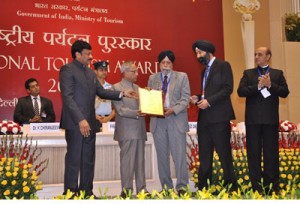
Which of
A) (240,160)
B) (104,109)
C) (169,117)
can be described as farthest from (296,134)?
(104,109)

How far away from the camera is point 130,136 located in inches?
174

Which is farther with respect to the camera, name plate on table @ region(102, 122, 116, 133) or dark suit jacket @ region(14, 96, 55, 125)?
dark suit jacket @ region(14, 96, 55, 125)

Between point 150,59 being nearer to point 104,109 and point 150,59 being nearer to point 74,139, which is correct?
point 104,109

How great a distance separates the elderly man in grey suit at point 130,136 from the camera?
4.41 metres

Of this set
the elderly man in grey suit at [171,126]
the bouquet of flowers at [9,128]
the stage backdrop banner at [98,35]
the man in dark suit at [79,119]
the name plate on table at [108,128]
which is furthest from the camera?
the stage backdrop banner at [98,35]

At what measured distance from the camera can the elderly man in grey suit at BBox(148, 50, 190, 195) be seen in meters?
4.39

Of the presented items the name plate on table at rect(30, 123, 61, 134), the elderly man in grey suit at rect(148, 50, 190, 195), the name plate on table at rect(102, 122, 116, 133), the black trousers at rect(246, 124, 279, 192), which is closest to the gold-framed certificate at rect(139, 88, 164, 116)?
the elderly man in grey suit at rect(148, 50, 190, 195)

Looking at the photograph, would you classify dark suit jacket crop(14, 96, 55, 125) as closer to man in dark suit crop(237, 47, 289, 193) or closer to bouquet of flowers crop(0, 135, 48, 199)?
bouquet of flowers crop(0, 135, 48, 199)

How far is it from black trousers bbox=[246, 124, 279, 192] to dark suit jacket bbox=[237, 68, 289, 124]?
0.08 m

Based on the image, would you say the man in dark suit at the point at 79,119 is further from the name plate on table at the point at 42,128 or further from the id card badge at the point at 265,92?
the id card badge at the point at 265,92

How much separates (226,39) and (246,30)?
1.14 meters

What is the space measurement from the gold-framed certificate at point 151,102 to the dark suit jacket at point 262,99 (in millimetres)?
744

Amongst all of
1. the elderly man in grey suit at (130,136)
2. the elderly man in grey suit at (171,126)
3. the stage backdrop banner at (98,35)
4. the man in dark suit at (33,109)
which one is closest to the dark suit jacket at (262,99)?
the elderly man in grey suit at (171,126)

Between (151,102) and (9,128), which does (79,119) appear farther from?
(9,128)
